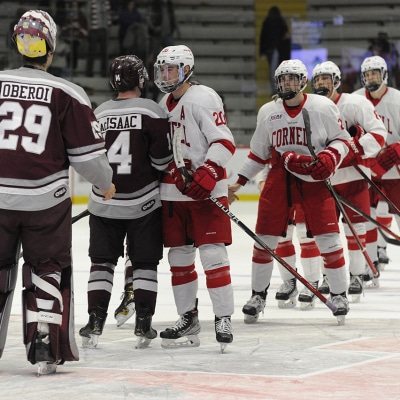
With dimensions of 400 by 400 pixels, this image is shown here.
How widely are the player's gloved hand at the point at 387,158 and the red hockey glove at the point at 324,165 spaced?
169 centimetres

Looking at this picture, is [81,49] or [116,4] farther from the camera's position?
[116,4]

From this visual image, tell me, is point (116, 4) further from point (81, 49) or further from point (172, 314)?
point (172, 314)

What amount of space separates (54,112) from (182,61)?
0.89 meters

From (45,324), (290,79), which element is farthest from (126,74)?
(45,324)

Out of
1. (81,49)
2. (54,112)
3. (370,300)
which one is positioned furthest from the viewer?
(81,49)

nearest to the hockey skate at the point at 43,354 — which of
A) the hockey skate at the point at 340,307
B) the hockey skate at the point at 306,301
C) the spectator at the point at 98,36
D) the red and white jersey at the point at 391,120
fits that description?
the hockey skate at the point at 340,307

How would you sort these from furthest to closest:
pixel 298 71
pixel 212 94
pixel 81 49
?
pixel 81 49 < pixel 298 71 < pixel 212 94

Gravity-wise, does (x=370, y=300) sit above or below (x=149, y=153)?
below

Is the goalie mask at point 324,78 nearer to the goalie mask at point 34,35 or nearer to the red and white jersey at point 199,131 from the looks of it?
the red and white jersey at point 199,131

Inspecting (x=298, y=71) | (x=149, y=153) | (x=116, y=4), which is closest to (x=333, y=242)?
(x=298, y=71)

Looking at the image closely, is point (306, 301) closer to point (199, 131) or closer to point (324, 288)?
point (324, 288)

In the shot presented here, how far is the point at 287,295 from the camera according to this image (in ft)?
18.6

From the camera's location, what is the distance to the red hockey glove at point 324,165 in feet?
16.2

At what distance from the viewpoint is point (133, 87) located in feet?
14.7
